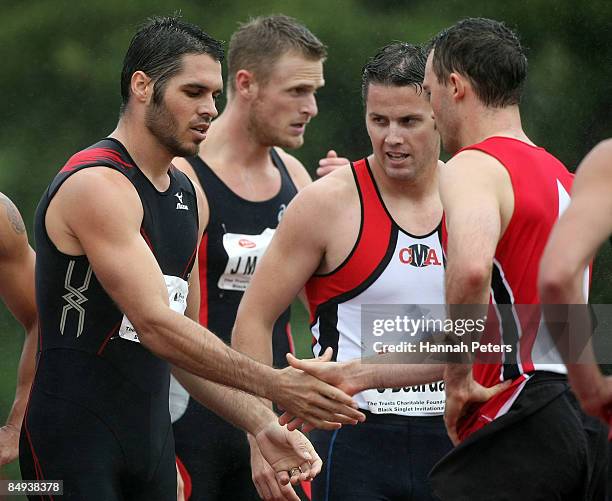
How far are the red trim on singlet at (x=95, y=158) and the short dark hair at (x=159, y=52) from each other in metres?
0.27

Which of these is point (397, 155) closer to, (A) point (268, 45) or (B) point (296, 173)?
(B) point (296, 173)

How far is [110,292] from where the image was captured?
355 cm

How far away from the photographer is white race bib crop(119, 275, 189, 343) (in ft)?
12.1

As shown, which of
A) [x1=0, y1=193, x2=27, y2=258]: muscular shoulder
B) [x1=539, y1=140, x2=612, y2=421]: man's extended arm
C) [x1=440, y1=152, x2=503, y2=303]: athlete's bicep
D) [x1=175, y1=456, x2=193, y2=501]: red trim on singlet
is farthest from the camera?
[x1=175, y1=456, x2=193, y2=501]: red trim on singlet

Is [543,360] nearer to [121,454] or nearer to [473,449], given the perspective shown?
[473,449]

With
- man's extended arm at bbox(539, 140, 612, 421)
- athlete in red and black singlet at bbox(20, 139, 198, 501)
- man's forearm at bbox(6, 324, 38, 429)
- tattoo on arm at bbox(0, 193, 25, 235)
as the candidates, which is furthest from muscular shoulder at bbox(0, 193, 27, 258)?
man's extended arm at bbox(539, 140, 612, 421)

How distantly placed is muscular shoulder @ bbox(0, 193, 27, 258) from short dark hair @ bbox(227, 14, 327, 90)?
5.79 ft

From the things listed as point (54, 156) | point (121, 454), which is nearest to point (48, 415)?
point (121, 454)

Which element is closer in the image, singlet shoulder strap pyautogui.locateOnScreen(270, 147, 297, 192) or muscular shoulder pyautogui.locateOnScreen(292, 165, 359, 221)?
muscular shoulder pyautogui.locateOnScreen(292, 165, 359, 221)

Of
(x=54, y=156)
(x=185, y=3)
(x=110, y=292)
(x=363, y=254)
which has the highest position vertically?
(x=185, y=3)

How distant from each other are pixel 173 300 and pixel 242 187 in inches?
61.6

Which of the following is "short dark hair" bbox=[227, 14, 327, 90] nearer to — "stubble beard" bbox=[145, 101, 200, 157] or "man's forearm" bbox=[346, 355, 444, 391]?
"stubble beard" bbox=[145, 101, 200, 157]

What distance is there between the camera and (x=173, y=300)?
383cm

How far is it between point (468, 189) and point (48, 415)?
4.66 ft
